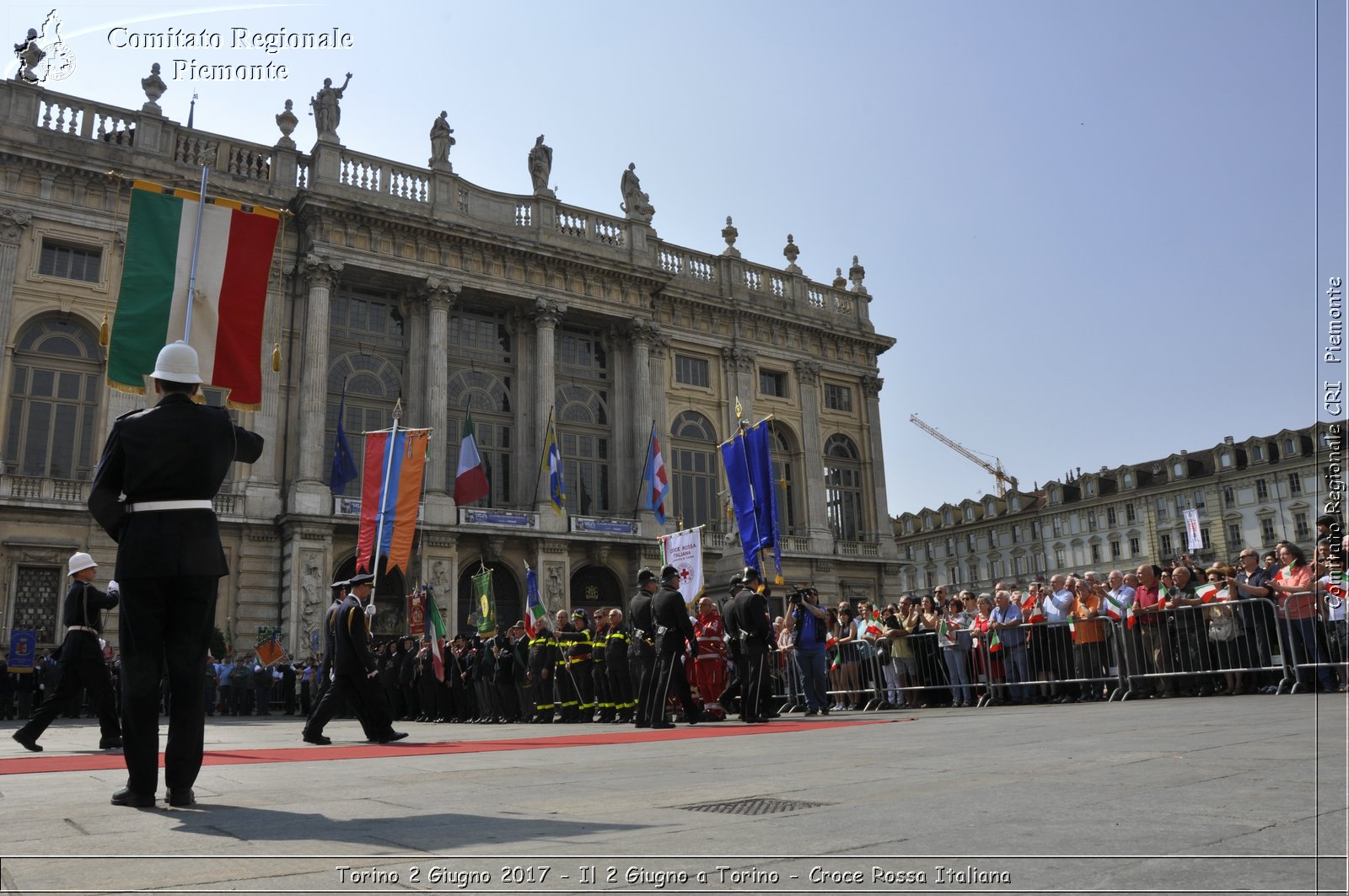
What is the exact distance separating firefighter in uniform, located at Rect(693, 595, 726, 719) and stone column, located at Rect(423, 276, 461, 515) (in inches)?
612

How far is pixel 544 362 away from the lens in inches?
1239

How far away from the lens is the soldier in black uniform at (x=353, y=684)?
10.0 m

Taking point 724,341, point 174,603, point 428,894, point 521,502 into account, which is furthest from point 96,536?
point 428,894

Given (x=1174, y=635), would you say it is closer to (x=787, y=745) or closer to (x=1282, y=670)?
(x=1282, y=670)

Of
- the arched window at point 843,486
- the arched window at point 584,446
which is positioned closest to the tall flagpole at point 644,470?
the arched window at point 584,446

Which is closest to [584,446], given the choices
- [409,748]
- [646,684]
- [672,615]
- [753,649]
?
[753,649]

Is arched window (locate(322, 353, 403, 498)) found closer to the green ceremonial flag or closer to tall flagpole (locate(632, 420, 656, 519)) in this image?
the green ceremonial flag

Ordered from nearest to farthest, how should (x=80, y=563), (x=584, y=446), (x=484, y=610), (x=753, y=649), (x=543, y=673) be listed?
(x=80, y=563), (x=753, y=649), (x=543, y=673), (x=484, y=610), (x=584, y=446)

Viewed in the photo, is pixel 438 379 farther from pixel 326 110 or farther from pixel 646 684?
pixel 646 684

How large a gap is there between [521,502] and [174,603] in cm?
2628

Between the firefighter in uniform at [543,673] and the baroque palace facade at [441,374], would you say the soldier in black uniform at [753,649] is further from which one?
the baroque palace facade at [441,374]

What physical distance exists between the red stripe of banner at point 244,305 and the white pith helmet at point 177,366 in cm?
455

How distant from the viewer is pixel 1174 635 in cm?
1237

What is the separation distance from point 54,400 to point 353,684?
19818mm
